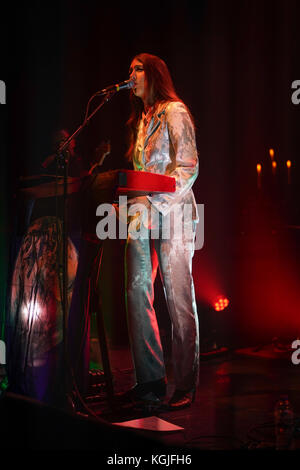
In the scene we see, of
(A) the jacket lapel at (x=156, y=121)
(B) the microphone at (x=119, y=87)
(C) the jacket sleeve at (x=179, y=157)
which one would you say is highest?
(B) the microphone at (x=119, y=87)

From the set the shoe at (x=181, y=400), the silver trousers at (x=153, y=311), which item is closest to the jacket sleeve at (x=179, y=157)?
the silver trousers at (x=153, y=311)

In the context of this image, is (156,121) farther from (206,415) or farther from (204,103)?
(204,103)

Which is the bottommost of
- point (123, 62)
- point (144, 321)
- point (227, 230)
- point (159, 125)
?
point (144, 321)

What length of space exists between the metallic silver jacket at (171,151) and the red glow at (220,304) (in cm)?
180

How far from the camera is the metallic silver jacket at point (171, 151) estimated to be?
105 inches

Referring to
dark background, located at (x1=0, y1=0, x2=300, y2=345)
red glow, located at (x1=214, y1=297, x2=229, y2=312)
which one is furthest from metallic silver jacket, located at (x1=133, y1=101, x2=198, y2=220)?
red glow, located at (x1=214, y1=297, x2=229, y2=312)

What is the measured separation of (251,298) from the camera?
15.4ft

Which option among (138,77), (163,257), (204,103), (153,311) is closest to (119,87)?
(138,77)

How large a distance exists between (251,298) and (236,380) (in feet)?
4.72

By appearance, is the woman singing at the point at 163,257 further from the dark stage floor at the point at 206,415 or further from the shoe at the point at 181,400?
the dark stage floor at the point at 206,415

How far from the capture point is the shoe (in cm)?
265

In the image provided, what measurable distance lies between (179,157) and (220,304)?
6.81 feet
